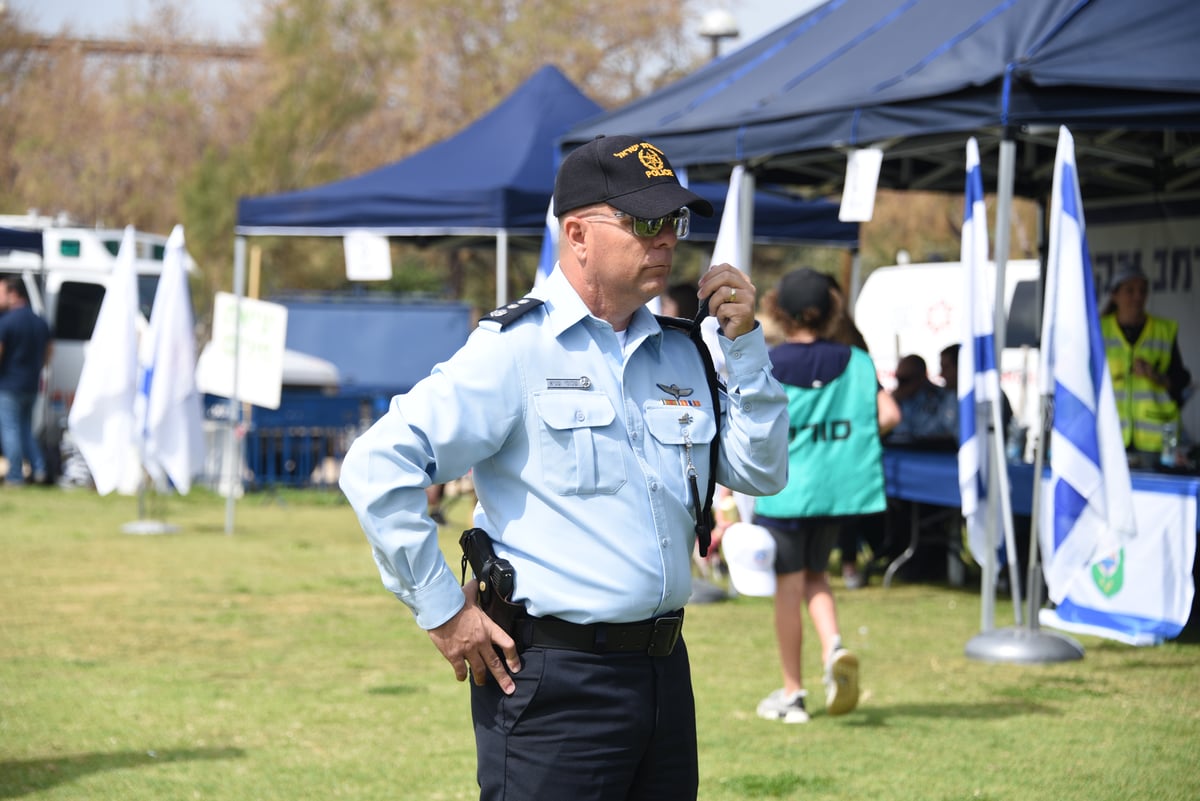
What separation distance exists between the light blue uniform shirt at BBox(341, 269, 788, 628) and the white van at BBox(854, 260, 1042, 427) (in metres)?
11.7

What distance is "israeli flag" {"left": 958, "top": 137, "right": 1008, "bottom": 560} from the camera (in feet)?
25.5

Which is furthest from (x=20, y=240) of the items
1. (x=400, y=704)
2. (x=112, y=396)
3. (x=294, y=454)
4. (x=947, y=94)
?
(x=947, y=94)

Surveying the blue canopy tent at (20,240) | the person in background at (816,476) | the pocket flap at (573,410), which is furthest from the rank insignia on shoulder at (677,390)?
the blue canopy tent at (20,240)

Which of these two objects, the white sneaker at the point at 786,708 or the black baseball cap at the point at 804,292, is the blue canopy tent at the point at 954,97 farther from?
the white sneaker at the point at 786,708

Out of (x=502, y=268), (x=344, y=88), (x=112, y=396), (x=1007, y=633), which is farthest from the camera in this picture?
(x=344, y=88)

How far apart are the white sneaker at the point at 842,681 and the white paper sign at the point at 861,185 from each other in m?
3.15

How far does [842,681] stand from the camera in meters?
6.27

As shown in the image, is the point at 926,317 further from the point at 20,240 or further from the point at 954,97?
the point at 20,240

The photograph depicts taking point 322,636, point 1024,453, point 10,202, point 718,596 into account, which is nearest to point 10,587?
point 322,636

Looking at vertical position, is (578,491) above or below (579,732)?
above

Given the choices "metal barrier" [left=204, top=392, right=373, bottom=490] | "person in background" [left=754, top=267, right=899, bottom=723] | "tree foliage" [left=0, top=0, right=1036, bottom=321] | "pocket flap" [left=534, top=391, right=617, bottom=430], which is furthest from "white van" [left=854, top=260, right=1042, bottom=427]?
"tree foliage" [left=0, top=0, right=1036, bottom=321]

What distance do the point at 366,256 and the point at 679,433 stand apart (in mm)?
10479

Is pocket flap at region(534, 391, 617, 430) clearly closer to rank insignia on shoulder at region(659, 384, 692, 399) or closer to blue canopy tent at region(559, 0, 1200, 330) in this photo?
rank insignia on shoulder at region(659, 384, 692, 399)

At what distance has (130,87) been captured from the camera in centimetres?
3534
